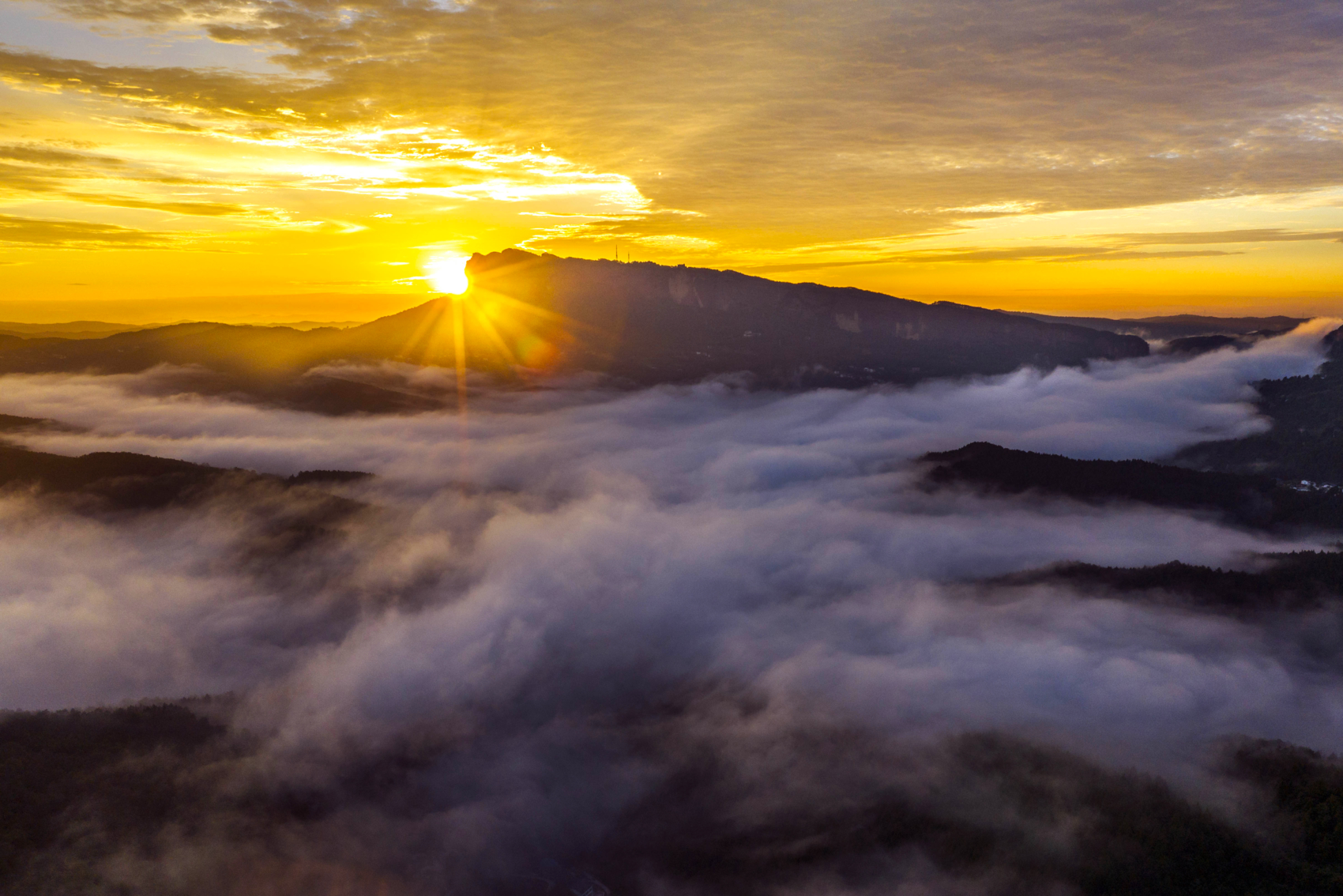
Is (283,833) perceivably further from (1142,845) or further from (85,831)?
(1142,845)

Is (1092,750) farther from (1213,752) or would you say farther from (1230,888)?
(1230,888)

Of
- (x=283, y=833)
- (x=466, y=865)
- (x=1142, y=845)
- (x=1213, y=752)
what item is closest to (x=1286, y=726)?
(x=1213, y=752)

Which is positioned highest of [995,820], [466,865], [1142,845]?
[1142,845]

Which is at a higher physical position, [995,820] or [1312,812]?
[1312,812]

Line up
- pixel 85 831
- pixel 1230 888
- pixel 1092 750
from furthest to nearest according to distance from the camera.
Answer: pixel 1092 750 → pixel 85 831 → pixel 1230 888

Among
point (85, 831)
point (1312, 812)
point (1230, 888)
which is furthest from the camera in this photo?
point (85, 831)

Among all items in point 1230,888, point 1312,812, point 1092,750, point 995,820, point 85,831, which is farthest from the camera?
point 1092,750

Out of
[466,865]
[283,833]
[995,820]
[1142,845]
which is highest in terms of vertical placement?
[1142,845]

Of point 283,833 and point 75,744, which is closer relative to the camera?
point 75,744

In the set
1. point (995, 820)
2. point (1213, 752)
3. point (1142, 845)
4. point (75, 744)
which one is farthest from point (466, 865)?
point (1213, 752)
